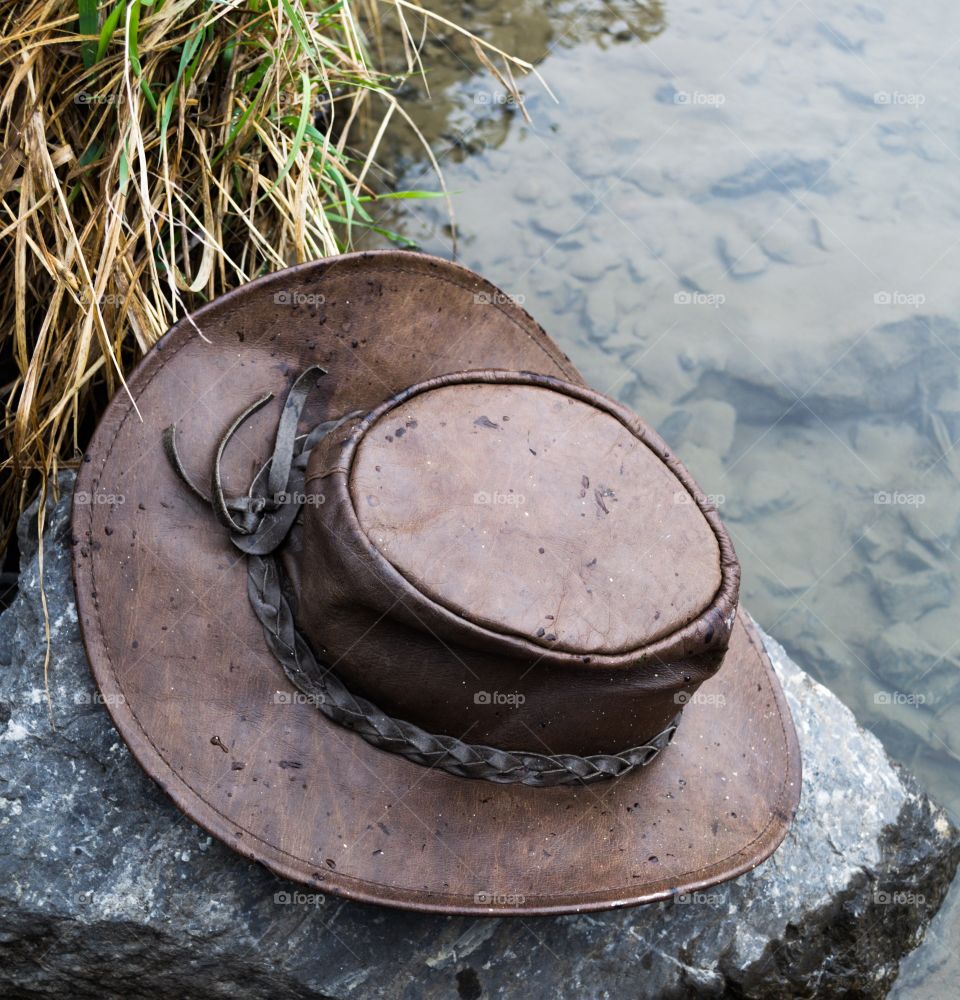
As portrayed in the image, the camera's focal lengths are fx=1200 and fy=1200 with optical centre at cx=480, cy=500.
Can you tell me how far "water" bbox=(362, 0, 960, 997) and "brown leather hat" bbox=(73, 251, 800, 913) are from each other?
158cm

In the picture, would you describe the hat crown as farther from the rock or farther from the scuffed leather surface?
the rock

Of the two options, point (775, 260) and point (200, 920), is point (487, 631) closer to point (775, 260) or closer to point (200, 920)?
point (200, 920)

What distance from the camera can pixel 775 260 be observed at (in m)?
4.32

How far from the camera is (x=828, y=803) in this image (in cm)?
287

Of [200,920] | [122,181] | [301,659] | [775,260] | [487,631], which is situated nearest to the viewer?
[487,631]

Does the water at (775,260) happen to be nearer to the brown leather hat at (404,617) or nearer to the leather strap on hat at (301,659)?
the brown leather hat at (404,617)

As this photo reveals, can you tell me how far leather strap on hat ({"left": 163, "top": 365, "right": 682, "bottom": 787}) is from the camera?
217 centimetres

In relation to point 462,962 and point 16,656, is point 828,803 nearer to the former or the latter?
point 462,962

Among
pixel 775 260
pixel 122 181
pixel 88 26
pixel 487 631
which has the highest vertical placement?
pixel 88 26

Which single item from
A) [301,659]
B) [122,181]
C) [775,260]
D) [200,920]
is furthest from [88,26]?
[775,260]

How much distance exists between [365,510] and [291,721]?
436mm

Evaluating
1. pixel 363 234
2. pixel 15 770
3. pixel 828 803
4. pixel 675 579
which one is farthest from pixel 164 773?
pixel 363 234

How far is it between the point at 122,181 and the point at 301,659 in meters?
1.29

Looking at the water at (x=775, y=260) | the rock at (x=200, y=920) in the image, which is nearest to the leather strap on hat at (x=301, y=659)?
the rock at (x=200, y=920)
